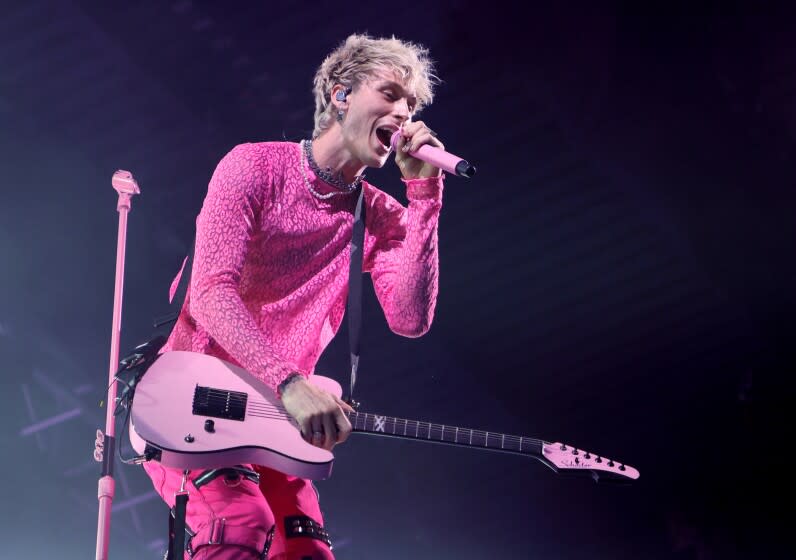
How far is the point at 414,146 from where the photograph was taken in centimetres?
191

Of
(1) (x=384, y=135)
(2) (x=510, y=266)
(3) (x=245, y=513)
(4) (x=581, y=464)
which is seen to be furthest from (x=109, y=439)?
(2) (x=510, y=266)

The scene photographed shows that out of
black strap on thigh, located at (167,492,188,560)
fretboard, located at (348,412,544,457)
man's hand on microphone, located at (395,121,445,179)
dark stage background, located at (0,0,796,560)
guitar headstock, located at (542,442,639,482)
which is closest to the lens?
black strap on thigh, located at (167,492,188,560)

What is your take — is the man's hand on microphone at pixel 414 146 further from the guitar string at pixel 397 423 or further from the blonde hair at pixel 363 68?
the guitar string at pixel 397 423

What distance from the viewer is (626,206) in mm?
3518

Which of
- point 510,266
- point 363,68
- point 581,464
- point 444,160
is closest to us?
point 444,160

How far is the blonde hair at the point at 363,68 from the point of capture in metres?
2.19

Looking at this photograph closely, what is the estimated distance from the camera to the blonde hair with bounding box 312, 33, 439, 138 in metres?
2.19

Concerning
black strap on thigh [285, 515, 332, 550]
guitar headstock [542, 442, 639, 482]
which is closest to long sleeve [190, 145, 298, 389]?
black strap on thigh [285, 515, 332, 550]

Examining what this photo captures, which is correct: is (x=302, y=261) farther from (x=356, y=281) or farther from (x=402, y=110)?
(x=402, y=110)

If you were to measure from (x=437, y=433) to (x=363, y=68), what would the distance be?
1.04m

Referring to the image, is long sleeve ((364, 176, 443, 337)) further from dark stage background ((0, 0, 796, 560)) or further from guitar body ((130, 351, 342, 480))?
dark stage background ((0, 0, 796, 560))

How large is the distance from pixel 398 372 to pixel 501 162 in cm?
106

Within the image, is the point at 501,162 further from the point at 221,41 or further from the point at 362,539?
the point at 362,539

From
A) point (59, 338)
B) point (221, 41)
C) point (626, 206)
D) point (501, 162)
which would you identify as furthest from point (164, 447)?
point (626, 206)
